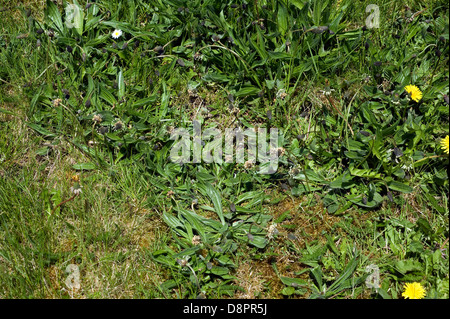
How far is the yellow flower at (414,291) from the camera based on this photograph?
2.57 meters

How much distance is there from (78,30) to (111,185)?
1435 millimetres

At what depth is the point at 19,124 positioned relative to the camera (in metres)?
3.43

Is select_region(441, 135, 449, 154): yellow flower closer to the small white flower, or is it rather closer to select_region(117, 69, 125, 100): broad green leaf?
select_region(117, 69, 125, 100): broad green leaf

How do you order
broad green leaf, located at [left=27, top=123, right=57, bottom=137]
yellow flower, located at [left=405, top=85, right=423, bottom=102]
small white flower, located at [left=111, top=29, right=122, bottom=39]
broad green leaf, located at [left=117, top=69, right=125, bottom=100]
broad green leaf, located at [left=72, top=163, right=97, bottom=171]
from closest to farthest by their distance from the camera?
1. yellow flower, located at [left=405, top=85, right=423, bottom=102]
2. broad green leaf, located at [left=72, top=163, right=97, bottom=171]
3. broad green leaf, located at [left=27, top=123, right=57, bottom=137]
4. broad green leaf, located at [left=117, top=69, right=125, bottom=100]
5. small white flower, located at [left=111, top=29, right=122, bottom=39]

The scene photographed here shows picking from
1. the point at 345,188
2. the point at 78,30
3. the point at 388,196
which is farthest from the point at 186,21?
the point at 388,196

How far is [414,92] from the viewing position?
122 inches

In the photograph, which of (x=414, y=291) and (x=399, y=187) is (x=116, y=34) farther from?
(x=414, y=291)

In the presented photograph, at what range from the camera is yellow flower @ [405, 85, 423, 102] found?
3.10 meters

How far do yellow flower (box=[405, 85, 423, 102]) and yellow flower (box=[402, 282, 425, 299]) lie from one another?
49.5 inches

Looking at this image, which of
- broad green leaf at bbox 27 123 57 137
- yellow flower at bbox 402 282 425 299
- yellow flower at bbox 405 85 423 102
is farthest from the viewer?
broad green leaf at bbox 27 123 57 137

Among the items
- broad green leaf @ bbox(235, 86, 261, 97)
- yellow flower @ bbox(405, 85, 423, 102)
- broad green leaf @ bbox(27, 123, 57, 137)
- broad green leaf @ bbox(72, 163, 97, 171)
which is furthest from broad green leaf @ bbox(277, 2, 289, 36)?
broad green leaf @ bbox(27, 123, 57, 137)

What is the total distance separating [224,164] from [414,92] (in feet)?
4.59

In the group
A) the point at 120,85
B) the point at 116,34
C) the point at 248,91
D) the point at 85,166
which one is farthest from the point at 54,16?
the point at 248,91

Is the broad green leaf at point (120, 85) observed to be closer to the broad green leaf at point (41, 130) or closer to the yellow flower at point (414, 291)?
the broad green leaf at point (41, 130)
